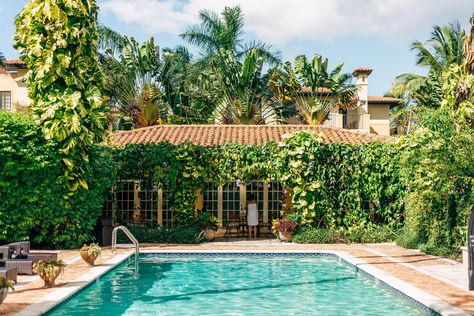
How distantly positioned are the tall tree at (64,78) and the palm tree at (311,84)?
18152mm

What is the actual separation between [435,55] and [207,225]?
69.4 feet

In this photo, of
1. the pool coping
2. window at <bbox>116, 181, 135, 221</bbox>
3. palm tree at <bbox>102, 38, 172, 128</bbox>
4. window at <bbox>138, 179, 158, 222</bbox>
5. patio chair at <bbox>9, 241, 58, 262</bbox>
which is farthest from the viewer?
palm tree at <bbox>102, 38, 172, 128</bbox>

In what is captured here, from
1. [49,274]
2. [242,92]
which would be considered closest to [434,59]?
[242,92]

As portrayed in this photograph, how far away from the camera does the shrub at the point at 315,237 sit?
18750mm

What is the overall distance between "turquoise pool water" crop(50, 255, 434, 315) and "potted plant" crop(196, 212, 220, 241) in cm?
354

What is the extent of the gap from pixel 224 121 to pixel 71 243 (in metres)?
16.3

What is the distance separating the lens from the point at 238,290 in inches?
464

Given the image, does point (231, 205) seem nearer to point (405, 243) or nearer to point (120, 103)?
point (405, 243)

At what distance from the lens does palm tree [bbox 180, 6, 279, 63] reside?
36312mm

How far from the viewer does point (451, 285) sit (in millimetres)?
10359

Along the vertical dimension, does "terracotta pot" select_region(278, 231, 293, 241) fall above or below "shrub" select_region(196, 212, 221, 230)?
below

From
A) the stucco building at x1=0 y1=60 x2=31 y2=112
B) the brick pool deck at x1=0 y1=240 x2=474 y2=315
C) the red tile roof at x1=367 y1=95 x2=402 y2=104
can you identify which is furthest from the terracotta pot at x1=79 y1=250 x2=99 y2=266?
the red tile roof at x1=367 y1=95 x2=402 y2=104

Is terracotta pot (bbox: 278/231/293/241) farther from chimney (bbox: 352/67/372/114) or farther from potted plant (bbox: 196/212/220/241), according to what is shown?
chimney (bbox: 352/67/372/114)

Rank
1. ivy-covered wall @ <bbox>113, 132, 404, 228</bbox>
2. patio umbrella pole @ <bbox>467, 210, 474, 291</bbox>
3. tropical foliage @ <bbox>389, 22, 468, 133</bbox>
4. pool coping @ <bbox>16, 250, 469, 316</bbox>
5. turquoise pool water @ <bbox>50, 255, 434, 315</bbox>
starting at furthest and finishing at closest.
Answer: tropical foliage @ <bbox>389, 22, 468, 133</bbox>, ivy-covered wall @ <bbox>113, 132, 404, 228</bbox>, turquoise pool water @ <bbox>50, 255, 434, 315</bbox>, patio umbrella pole @ <bbox>467, 210, 474, 291</bbox>, pool coping @ <bbox>16, 250, 469, 316</bbox>
